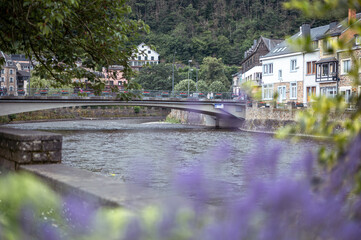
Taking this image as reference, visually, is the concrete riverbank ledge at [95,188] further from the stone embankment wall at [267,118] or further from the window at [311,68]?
the window at [311,68]

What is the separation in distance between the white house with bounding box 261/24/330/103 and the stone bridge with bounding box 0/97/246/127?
3.84 meters

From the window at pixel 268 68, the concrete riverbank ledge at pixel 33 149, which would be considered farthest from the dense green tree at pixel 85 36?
the window at pixel 268 68

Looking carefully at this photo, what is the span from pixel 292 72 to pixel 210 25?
11005 cm

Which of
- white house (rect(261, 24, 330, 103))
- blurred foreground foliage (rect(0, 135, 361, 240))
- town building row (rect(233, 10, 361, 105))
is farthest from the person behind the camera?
white house (rect(261, 24, 330, 103))

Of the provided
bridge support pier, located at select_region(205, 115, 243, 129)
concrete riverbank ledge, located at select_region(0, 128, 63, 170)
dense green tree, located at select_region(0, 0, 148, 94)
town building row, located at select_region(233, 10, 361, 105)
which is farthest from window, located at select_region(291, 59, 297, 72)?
concrete riverbank ledge, located at select_region(0, 128, 63, 170)

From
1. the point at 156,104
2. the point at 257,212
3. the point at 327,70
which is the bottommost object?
the point at 156,104

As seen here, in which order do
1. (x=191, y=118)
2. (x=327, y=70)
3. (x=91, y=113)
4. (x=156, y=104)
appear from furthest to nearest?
(x=91, y=113) → (x=191, y=118) → (x=156, y=104) → (x=327, y=70)

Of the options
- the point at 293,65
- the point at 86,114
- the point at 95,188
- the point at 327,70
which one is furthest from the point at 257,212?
the point at 86,114

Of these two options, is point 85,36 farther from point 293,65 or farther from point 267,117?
point 293,65

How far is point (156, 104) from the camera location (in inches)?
1833

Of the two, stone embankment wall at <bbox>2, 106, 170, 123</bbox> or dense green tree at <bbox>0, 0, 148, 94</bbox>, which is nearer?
dense green tree at <bbox>0, 0, 148, 94</bbox>

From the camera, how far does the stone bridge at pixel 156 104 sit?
39.7 metres

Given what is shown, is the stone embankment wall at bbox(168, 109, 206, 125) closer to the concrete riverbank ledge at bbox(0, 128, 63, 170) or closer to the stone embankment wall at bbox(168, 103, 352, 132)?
the stone embankment wall at bbox(168, 103, 352, 132)

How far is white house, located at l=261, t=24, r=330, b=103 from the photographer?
1716 inches
